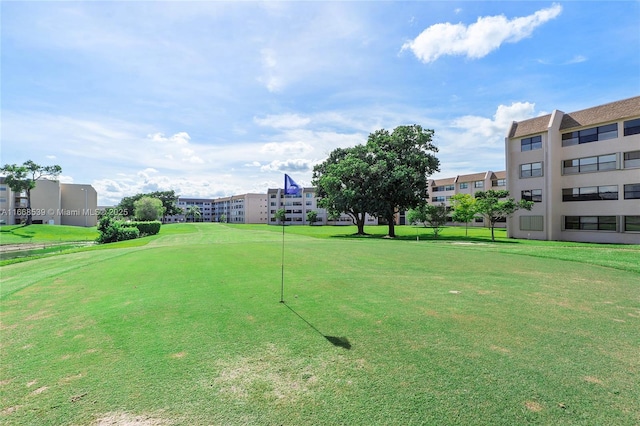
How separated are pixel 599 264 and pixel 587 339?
Result: 487 inches

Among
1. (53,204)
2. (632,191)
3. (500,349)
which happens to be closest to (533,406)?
(500,349)

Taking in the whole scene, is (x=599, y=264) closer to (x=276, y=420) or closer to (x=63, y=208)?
(x=276, y=420)

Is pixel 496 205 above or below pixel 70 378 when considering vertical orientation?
above

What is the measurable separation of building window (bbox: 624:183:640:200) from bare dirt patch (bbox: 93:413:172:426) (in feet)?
134

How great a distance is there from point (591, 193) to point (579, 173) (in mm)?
2408

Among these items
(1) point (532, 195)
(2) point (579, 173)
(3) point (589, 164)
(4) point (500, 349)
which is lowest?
(4) point (500, 349)

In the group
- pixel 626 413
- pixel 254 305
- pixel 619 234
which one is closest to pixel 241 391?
pixel 254 305

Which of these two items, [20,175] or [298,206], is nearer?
[20,175]

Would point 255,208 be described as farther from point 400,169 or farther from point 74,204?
point 400,169

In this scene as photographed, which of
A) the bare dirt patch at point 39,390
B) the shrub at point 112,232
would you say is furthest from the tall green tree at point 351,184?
the bare dirt patch at point 39,390

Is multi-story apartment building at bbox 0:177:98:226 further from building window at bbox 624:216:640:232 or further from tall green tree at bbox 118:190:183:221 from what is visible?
building window at bbox 624:216:640:232

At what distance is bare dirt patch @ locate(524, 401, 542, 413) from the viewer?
3.78 meters

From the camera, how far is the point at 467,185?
260 ft

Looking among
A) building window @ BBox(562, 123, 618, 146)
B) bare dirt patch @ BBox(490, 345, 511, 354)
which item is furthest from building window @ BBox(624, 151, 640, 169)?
bare dirt patch @ BBox(490, 345, 511, 354)
